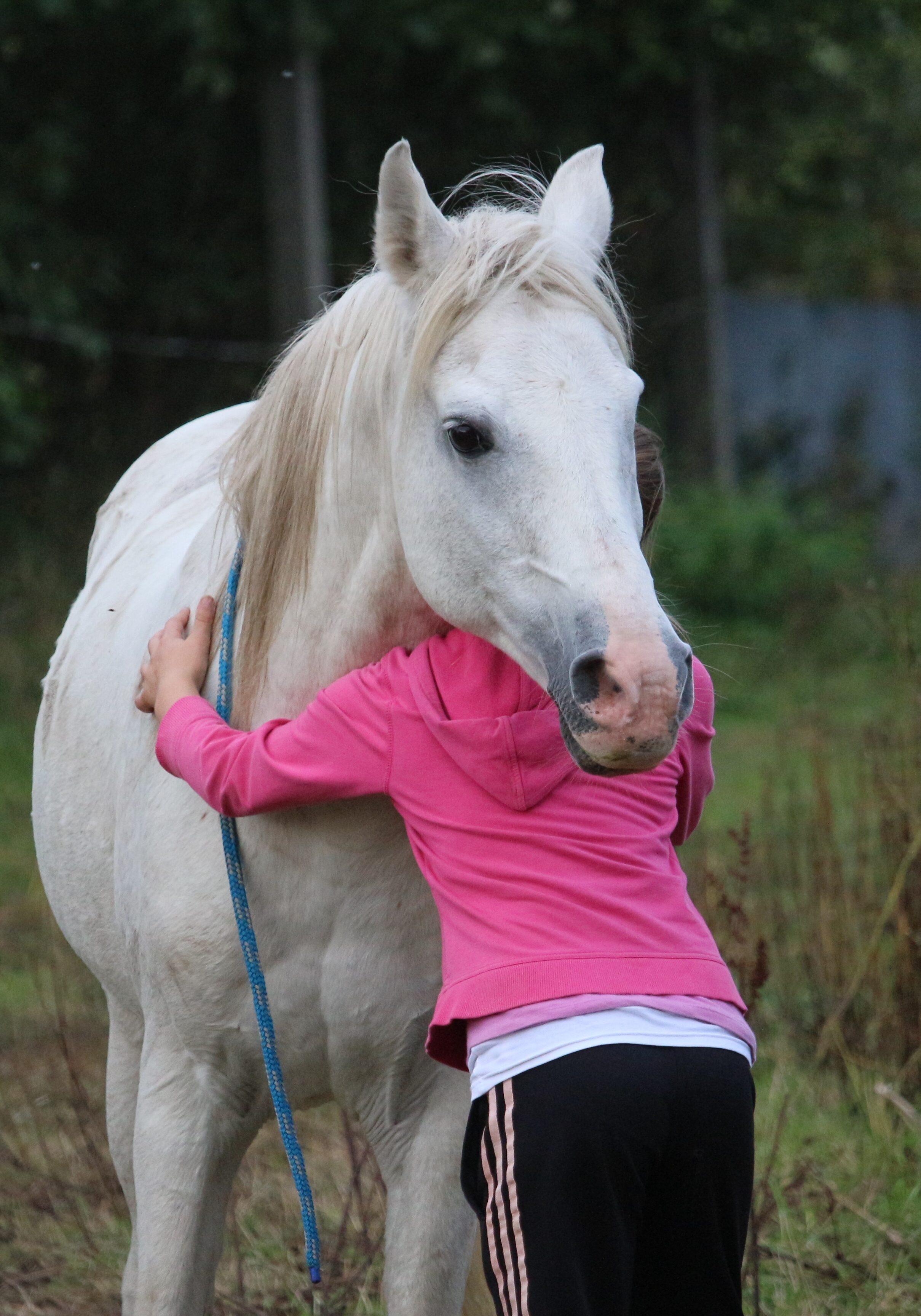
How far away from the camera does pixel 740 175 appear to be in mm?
9945

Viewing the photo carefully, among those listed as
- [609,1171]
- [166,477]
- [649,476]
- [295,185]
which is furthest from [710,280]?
[609,1171]

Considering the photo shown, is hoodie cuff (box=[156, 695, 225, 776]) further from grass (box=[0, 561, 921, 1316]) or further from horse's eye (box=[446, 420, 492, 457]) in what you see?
grass (box=[0, 561, 921, 1316])

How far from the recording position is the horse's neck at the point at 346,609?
6.24ft

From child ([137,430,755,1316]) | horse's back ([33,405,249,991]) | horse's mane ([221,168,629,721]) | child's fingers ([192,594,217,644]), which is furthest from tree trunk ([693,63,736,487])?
child ([137,430,755,1316])

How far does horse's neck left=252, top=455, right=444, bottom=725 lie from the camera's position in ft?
6.24

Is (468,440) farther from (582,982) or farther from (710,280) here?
(710,280)

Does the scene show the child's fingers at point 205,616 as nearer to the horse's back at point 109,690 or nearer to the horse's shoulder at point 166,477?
the horse's back at point 109,690

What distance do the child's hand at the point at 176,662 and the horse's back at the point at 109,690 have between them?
0.26ft

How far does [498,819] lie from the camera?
1.68m

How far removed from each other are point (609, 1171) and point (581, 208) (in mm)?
1221

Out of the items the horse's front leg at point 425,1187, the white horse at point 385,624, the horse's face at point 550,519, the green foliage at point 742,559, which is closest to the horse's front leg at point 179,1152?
the white horse at point 385,624

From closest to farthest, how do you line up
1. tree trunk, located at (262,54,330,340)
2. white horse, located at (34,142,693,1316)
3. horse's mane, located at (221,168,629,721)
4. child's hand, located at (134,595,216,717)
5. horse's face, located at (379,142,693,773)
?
horse's face, located at (379,142,693,773) < white horse, located at (34,142,693,1316) < horse's mane, located at (221,168,629,721) < child's hand, located at (134,595,216,717) < tree trunk, located at (262,54,330,340)

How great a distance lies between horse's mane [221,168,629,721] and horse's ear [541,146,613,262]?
36mm

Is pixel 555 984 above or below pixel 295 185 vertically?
below
